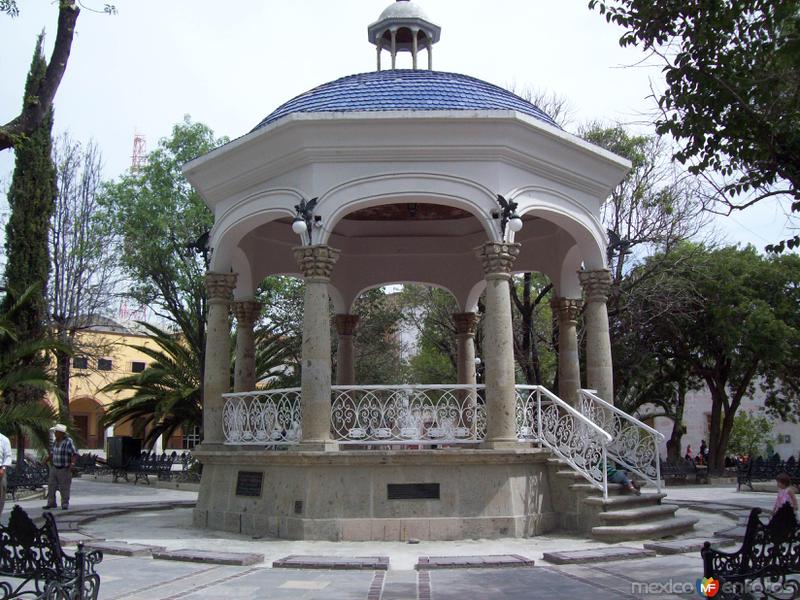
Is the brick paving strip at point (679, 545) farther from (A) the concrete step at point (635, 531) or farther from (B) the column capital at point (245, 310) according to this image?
(B) the column capital at point (245, 310)

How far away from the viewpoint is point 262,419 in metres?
12.7

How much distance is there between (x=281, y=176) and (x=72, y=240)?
19.3 m

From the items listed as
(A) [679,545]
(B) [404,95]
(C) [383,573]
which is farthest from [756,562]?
(B) [404,95]

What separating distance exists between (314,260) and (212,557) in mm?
4686

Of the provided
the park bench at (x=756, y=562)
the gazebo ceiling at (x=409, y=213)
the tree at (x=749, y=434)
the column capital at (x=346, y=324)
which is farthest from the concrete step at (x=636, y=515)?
the tree at (x=749, y=434)

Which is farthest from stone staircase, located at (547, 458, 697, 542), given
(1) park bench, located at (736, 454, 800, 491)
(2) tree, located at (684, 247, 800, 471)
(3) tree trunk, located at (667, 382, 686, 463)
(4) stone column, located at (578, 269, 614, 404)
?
(3) tree trunk, located at (667, 382, 686, 463)

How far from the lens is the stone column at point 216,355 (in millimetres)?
13781

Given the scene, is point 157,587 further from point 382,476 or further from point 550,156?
point 550,156

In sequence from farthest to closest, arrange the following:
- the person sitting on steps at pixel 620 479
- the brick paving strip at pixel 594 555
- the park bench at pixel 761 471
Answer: the park bench at pixel 761 471 → the person sitting on steps at pixel 620 479 → the brick paving strip at pixel 594 555

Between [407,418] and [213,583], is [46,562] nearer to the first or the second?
[213,583]

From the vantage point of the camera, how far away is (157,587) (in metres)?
8.03

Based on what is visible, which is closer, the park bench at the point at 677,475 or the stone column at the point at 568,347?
the stone column at the point at 568,347

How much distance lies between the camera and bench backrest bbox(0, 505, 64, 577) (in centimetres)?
638

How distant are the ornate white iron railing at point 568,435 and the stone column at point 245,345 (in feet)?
20.0
